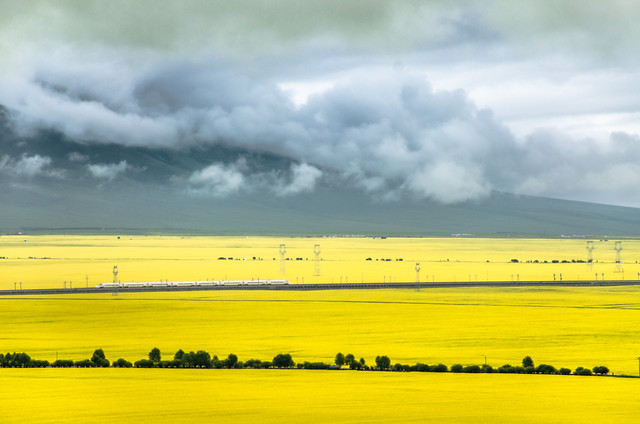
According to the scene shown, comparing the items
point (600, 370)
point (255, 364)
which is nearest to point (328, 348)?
point (255, 364)

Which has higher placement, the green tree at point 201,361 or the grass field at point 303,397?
the green tree at point 201,361

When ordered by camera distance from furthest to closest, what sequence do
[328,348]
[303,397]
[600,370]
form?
[328,348] < [600,370] < [303,397]

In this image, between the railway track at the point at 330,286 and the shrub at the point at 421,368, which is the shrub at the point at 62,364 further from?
the railway track at the point at 330,286

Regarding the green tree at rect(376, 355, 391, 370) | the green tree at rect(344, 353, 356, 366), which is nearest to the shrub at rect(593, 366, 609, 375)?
the green tree at rect(376, 355, 391, 370)

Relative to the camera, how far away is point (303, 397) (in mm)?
44688

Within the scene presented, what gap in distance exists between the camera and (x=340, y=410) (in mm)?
41156

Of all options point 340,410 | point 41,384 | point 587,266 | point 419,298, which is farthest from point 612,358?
point 587,266

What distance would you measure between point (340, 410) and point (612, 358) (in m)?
30.6

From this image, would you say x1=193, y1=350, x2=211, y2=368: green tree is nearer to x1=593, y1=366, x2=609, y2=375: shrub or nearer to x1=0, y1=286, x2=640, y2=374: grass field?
x1=0, y1=286, x2=640, y2=374: grass field

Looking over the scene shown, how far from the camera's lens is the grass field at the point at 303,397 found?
39562mm

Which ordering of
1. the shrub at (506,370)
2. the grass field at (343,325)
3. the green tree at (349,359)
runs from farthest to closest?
the grass field at (343,325) < the green tree at (349,359) < the shrub at (506,370)

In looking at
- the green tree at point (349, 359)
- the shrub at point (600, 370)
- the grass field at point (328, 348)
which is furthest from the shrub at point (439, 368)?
the shrub at point (600, 370)

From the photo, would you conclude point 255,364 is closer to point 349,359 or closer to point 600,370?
point 349,359

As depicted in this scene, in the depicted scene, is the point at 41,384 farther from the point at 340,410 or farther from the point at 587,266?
the point at 587,266
